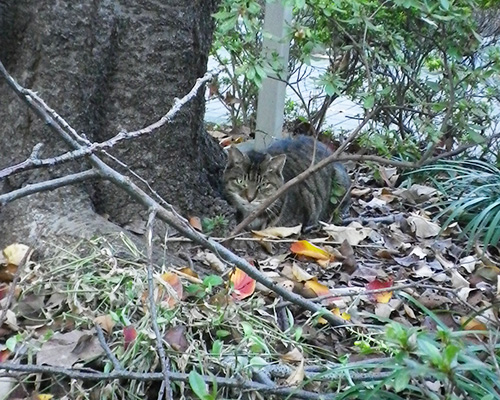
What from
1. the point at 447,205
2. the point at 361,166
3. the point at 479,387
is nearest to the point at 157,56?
the point at 479,387

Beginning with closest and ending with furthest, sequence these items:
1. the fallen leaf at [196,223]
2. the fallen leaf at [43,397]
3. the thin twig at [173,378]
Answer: the thin twig at [173,378], the fallen leaf at [43,397], the fallen leaf at [196,223]

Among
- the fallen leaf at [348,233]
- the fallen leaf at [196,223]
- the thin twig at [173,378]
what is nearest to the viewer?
the thin twig at [173,378]

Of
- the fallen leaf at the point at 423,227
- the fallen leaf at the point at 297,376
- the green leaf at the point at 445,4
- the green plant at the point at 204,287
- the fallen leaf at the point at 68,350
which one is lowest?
the fallen leaf at the point at 423,227

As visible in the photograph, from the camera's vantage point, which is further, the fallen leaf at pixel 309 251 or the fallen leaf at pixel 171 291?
the fallen leaf at pixel 309 251

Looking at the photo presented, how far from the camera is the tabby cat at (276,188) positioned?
4227 mm

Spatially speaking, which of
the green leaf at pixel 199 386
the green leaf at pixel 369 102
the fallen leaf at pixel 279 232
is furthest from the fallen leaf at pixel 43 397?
the green leaf at pixel 369 102

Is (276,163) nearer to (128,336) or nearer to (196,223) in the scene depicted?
(196,223)

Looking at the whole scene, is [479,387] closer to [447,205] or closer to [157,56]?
[157,56]

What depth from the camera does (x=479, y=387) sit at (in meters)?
2.16

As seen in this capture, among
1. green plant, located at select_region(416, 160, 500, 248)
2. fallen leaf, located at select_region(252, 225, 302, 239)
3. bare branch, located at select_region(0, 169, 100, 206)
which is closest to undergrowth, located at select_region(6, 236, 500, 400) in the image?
bare branch, located at select_region(0, 169, 100, 206)

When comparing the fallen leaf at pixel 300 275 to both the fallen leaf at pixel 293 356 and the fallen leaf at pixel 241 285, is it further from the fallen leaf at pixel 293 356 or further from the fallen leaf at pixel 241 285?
the fallen leaf at pixel 293 356

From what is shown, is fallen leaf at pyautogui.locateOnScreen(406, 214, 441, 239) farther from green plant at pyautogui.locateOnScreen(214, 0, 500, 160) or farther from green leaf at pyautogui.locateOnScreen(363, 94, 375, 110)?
green leaf at pyautogui.locateOnScreen(363, 94, 375, 110)

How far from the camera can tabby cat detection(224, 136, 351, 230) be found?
423cm

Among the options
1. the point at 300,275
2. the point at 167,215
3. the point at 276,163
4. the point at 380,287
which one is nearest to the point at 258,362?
the point at 167,215
